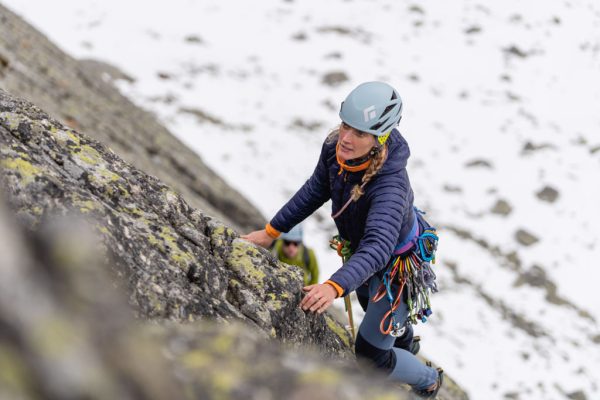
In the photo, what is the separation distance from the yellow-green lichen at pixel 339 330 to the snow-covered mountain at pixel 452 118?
8.04 meters

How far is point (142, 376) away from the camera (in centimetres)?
160

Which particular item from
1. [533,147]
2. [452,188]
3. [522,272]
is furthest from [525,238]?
[533,147]

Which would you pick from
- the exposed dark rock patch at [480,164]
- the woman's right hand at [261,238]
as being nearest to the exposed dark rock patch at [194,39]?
the exposed dark rock patch at [480,164]

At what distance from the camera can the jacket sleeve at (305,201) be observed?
494cm

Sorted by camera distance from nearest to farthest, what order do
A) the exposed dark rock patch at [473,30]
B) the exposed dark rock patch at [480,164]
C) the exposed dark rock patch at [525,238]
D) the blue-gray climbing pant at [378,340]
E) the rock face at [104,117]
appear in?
1. the blue-gray climbing pant at [378,340]
2. the rock face at [104,117]
3. the exposed dark rock patch at [525,238]
4. the exposed dark rock patch at [480,164]
5. the exposed dark rock patch at [473,30]

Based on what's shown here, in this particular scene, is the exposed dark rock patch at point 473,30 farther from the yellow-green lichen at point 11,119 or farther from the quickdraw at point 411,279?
the yellow-green lichen at point 11,119

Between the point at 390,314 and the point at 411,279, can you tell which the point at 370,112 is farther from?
the point at 390,314

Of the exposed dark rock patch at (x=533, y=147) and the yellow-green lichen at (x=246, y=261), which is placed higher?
the yellow-green lichen at (x=246, y=261)

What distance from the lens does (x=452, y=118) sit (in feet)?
80.5

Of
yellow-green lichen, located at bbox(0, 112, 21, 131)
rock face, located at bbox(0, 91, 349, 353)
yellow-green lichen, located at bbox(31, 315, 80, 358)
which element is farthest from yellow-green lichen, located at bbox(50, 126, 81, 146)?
yellow-green lichen, located at bbox(31, 315, 80, 358)

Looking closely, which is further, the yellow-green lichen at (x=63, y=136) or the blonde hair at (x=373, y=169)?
the blonde hair at (x=373, y=169)

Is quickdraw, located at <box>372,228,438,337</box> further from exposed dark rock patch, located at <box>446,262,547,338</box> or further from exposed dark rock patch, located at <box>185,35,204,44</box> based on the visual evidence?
exposed dark rock patch, located at <box>185,35,204,44</box>

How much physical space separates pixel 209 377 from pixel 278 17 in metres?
29.0

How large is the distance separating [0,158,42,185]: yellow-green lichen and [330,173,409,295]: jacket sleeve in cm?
204
